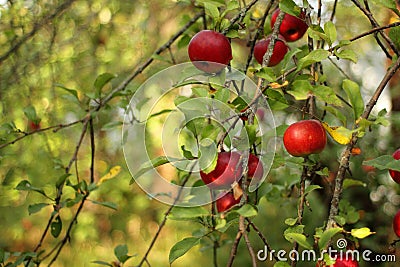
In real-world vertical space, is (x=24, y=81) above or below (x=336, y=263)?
above

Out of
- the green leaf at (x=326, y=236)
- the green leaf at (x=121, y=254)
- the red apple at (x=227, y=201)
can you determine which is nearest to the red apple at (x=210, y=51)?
the red apple at (x=227, y=201)

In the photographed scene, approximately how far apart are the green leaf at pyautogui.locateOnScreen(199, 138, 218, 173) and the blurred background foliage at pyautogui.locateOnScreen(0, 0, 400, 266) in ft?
1.73

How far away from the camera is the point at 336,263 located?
690mm

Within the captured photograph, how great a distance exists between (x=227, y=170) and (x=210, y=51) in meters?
0.19

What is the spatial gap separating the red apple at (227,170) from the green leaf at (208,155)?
26mm

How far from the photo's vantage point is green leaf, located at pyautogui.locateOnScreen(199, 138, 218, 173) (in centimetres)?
67

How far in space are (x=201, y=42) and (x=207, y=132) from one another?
0.16 meters

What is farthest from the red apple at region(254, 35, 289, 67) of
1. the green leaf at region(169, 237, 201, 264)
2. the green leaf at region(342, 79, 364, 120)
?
the green leaf at region(169, 237, 201, 264)

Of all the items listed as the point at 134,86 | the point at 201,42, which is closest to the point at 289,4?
the point at 201,42

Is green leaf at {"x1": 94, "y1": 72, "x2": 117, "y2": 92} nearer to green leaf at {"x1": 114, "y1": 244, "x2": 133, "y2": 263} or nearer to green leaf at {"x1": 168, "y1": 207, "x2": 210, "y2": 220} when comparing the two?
green leaf at {"x1": 114, "y1": 244, "x2": 133, "y2": 263}

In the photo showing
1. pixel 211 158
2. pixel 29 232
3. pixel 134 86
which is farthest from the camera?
pixel 29 232

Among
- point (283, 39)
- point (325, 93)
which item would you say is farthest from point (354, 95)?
point (283, 39)

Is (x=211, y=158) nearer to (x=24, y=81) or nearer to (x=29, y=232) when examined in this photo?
(x=24, y=81)

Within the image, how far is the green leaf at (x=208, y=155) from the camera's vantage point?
67cm
